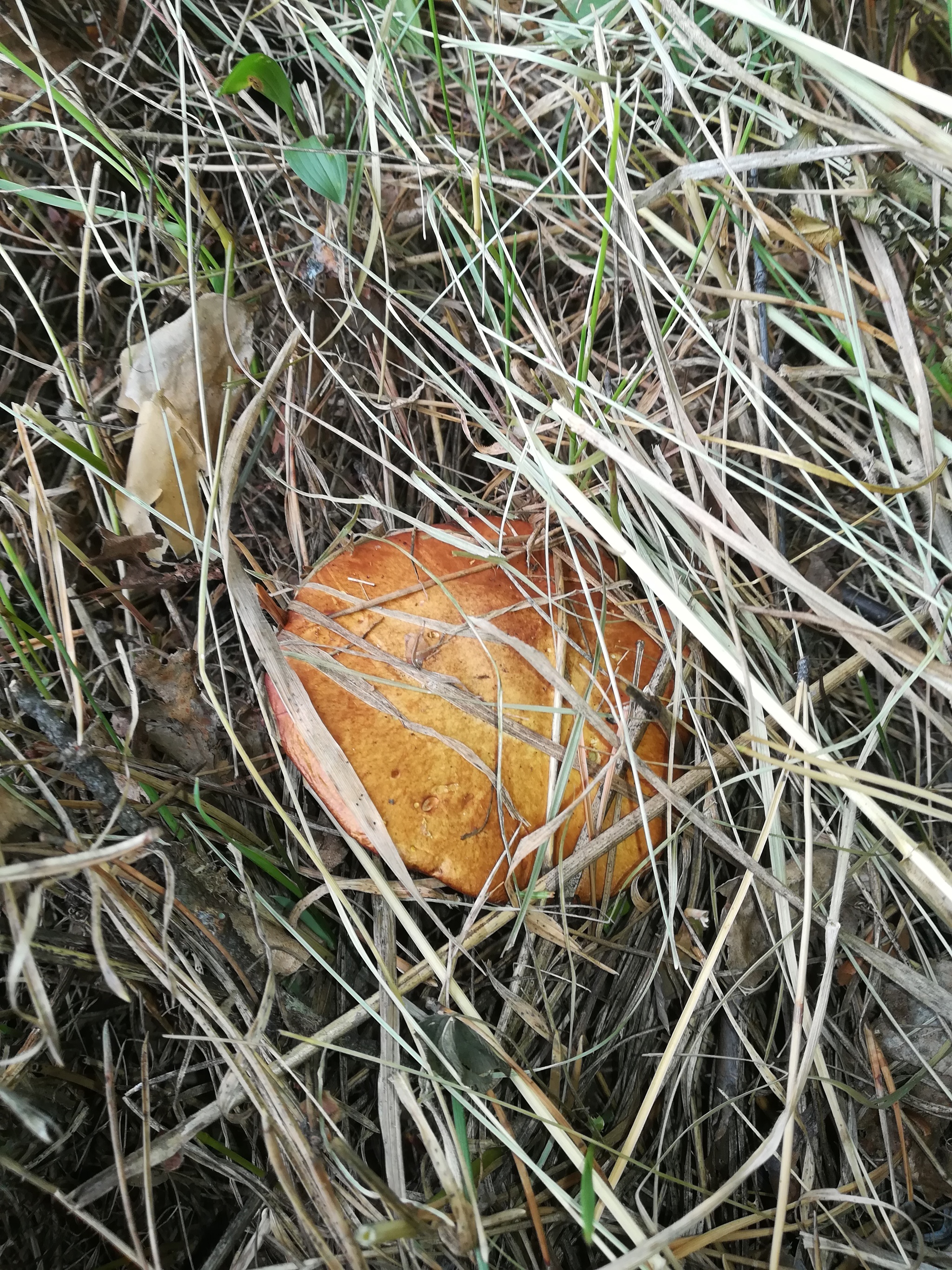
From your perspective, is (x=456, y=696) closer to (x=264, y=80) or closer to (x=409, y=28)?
(x=264, y=80)

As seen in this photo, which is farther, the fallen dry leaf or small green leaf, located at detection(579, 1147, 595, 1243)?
the fallen dry leaf

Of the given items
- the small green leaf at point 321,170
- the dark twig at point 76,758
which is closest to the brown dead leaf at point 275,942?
the dark twig at point 76,758

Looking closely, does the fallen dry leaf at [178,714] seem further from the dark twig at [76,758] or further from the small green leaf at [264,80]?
the small green leaf at [264,80]

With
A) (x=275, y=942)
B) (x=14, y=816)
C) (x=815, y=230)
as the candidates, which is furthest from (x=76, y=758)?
(x=815, y=230)

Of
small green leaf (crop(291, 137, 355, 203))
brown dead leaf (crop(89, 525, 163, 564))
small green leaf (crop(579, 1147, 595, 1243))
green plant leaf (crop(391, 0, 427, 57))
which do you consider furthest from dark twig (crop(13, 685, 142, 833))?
green plant leaf (crop(391, 0, 427, 57))

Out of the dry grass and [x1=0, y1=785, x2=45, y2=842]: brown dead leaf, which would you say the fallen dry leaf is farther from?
[x1=0, y1=785, x2=45, y2=842]: brown dead leaf

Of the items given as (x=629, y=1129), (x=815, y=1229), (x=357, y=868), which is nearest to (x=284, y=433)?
(x=357, y=868)
